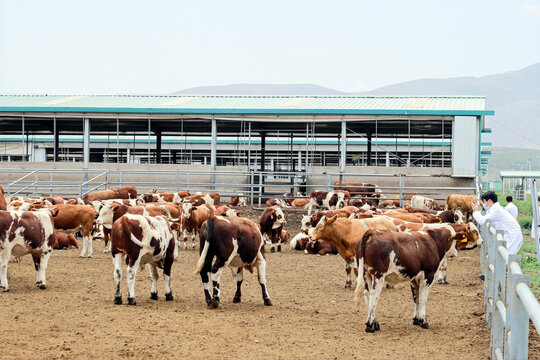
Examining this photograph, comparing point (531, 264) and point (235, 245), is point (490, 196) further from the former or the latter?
point (531, 264)

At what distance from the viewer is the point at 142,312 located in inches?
424

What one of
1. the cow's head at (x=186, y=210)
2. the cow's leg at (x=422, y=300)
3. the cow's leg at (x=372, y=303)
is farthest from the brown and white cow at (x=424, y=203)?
the cow's leg at (x=372, y=303)

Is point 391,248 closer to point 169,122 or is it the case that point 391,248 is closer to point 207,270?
point 207,270

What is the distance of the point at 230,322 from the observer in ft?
33.4

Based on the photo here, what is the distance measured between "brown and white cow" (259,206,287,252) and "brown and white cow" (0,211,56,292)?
8378mm

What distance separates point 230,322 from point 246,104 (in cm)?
2786

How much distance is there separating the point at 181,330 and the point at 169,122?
2880cm

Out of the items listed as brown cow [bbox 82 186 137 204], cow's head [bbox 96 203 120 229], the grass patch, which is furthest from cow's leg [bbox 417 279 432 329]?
brown cow [bbox 82 186 137 204]

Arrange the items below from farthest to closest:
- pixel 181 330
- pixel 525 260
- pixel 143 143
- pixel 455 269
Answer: pixel 143 143 < pixel 525 260 < pixel 455 269 < pixel 181 330

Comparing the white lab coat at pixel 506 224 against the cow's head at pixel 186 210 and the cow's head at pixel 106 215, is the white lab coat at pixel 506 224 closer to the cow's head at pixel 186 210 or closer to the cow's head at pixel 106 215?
the cow's head at pixel 106 215

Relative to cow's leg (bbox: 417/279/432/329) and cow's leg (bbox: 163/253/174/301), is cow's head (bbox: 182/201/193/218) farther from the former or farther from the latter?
cow's leg (bbox: 417/279/432/329)

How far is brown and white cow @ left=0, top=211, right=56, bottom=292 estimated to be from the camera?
1250cm

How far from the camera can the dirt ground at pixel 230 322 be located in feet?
27.8

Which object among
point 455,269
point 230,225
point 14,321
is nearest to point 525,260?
point 455,269
